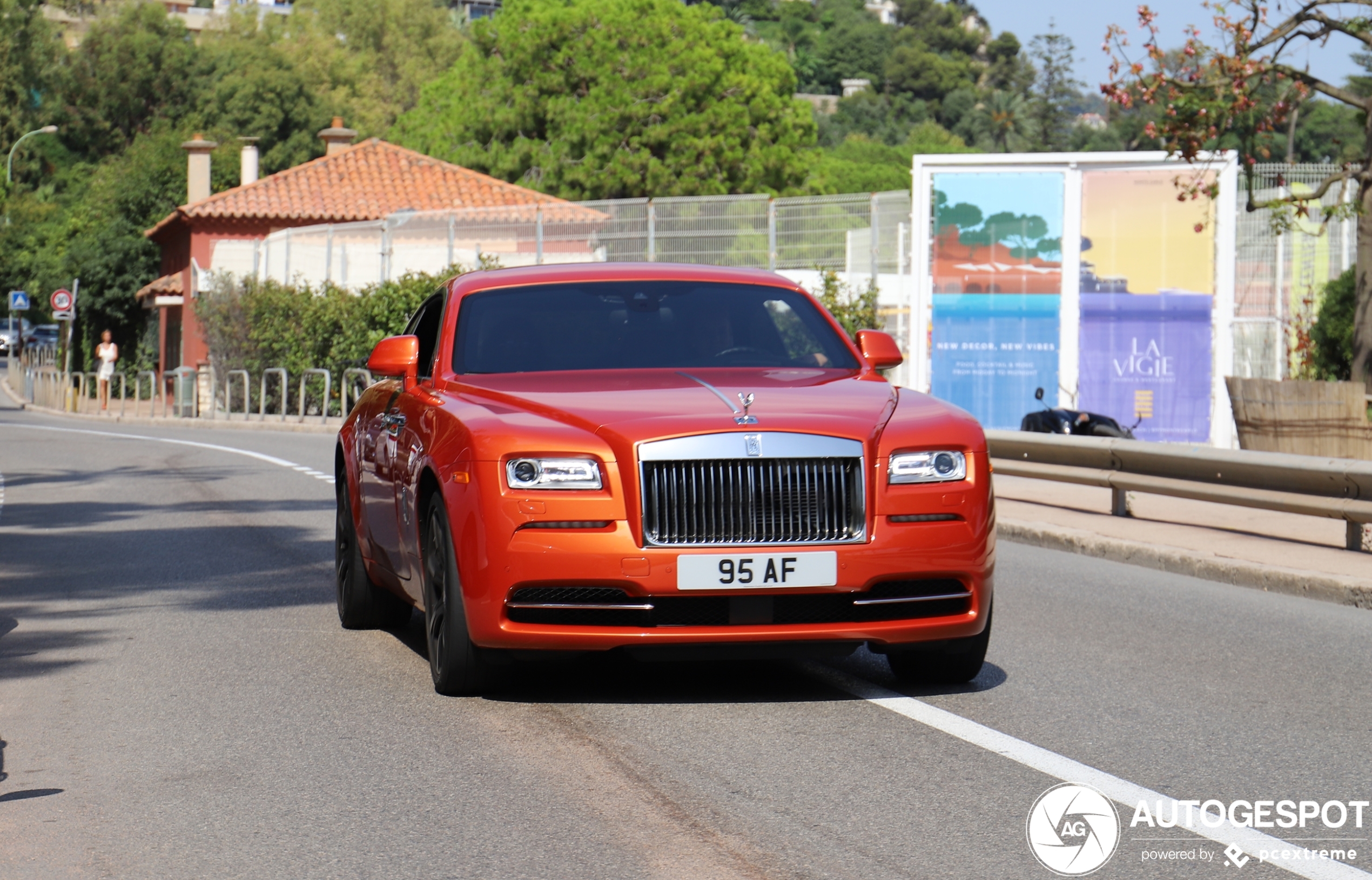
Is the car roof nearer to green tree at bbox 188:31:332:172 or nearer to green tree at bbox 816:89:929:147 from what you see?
green tree at bbox 188:31:332:172

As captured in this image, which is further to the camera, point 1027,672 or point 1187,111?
point 1187,111

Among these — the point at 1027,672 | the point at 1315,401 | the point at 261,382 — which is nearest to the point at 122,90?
the point at 261,382

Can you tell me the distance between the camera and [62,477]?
2017 cm

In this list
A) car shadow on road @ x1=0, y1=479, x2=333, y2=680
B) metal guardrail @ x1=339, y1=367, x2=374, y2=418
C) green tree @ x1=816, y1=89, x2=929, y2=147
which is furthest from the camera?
green tree @ x1=816, y1=89, x2=929, y2=147

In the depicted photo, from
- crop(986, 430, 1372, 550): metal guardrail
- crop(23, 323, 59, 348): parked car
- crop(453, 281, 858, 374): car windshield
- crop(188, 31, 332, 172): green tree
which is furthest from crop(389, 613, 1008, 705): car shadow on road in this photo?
crop(188, 31, 332, 172): green tree

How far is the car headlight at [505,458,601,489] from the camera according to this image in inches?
252

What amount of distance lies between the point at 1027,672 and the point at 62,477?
14.9 meters

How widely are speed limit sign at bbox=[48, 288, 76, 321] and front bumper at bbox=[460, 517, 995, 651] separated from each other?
4924 centimetres

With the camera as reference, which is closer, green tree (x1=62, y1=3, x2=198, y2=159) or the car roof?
the car roof

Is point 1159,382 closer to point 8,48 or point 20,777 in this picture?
point 20,777

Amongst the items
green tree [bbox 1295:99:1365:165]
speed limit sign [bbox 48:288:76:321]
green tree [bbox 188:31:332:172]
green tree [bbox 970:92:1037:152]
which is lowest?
speed limit sign [bbox 48:288:76:321]

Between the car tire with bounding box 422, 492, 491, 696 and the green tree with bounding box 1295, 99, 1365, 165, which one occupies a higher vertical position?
the green tree with bounding box 1295, 99, 1365, 165

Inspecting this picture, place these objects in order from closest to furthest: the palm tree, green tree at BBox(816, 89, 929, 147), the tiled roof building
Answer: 1. the tiled roof building
2. the palm tree
3. green tree at BBox(816, 89, 929, 147)

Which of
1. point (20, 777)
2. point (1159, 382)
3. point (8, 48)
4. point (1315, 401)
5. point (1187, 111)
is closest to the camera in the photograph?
point (20, 777)
